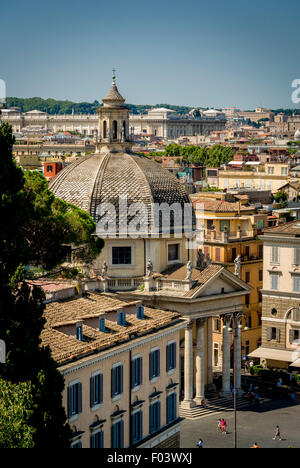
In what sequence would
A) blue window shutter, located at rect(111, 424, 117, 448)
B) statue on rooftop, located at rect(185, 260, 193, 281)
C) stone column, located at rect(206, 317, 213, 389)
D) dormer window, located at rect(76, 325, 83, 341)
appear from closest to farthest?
dormer window, located at rect(76, 325, 83, 341) < blue window shutter, located at rect(111, 424, 117, 448) < statue on rooftop, located at rect(185, 260, 193, 281) < stone column, located at rect(206, 317, 213, 389)

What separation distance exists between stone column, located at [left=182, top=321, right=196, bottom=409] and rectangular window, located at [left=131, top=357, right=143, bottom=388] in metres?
13.4

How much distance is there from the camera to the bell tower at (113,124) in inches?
2203

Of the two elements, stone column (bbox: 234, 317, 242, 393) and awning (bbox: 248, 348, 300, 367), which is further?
awning (bbox: 248, 348, 300, 367)

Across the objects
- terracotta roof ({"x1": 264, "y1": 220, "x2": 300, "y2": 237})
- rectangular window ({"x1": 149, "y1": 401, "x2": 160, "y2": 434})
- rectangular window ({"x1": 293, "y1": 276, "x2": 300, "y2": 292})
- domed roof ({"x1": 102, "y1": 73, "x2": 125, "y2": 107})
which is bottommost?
rectangular window ({"x1": 149, "y1": 401, "x2": 160, "y2": 434})

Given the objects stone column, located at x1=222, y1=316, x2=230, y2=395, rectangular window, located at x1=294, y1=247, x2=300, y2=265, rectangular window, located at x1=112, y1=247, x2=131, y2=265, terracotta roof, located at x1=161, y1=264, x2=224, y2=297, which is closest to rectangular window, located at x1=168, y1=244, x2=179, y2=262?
terracotta roof, located at x1=161, y1=264, x2=224, y2=297

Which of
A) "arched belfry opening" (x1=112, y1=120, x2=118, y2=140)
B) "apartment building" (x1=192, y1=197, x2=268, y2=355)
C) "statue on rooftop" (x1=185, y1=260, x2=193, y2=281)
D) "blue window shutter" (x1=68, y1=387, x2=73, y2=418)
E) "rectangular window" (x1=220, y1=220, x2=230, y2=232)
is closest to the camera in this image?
"blue window shutter" (x1=68, y1=387, x2=73, y2=418)

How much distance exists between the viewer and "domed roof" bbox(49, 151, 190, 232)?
173 ft

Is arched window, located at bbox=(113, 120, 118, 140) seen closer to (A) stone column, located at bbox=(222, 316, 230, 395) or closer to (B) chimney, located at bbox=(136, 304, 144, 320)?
(A) stone column, located at bbox=(222, 316, 230, 395)

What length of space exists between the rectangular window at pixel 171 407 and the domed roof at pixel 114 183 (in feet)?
46.4

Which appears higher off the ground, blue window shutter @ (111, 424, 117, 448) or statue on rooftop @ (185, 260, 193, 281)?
statue on rooftop @ (185, 260, 193, 281)

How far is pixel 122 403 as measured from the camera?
1404 inches

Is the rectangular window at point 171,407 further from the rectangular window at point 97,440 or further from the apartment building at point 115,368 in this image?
the rectangular window at point 97,440
